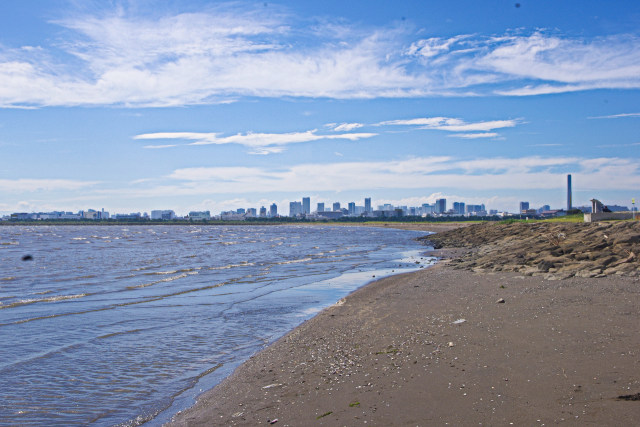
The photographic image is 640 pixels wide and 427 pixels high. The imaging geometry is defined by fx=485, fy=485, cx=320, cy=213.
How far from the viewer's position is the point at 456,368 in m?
8.31

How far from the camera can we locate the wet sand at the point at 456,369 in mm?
6484

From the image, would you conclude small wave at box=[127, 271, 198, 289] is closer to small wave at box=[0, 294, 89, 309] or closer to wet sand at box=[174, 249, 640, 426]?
small wave at box=[0, 294, 89, 309]

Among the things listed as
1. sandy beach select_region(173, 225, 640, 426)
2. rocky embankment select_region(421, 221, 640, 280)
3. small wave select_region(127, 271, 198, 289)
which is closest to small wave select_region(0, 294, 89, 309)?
small wave select_region(127, 271, 198, 289)

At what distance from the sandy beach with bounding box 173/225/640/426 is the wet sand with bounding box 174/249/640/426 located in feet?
0.07

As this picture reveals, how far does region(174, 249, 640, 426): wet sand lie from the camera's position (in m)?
6.48

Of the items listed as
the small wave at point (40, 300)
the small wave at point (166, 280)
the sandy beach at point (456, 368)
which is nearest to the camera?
the sandy beach at point (456, 368)

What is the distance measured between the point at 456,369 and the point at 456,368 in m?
0.05

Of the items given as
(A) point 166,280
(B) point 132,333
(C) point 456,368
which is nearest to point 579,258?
(C) point 456,368

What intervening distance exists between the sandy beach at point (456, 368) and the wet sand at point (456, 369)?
0.07 ft

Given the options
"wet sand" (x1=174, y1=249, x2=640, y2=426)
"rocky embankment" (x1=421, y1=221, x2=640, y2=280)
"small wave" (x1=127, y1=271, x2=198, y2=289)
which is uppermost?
"rocky embankment" (x1=421, y1=221, x2=640, y2=280)

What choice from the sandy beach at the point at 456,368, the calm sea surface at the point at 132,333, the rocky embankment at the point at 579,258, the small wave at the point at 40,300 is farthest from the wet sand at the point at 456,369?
the small wave at the point at 40,300

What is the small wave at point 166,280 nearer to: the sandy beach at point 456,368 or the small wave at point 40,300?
the small wave at point 40,300

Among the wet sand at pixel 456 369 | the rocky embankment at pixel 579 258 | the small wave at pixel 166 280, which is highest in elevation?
the rocky embankment at pixel 579 258

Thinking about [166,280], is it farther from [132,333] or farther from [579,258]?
[579,258]
